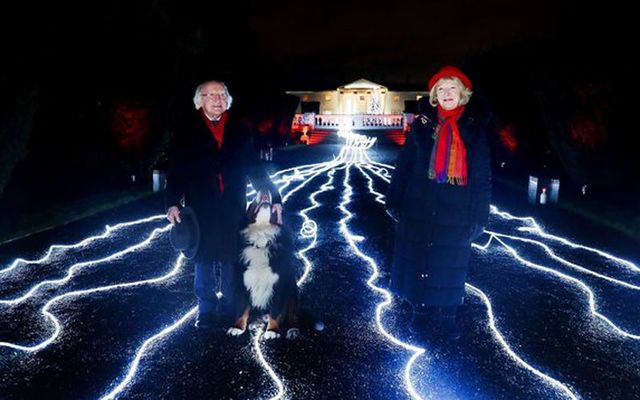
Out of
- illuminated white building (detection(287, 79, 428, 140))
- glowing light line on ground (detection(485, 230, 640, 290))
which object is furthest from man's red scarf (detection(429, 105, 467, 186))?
illuminated white building (detection(287, 79, 428, 140))

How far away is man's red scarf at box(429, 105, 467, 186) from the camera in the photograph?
327cm

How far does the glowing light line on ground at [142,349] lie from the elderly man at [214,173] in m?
0.67

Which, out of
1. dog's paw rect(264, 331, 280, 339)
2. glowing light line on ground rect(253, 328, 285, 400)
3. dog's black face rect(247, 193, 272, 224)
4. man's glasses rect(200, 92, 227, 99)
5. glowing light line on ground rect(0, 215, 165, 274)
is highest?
man's glasses rect(200, 92, 227, 99)

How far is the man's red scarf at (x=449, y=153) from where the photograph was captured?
327 cm

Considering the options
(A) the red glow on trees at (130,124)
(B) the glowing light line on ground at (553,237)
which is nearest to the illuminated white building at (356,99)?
(A) the red glow on trees at (130,124)

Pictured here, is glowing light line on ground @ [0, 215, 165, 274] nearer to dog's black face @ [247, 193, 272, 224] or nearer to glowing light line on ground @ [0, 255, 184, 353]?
glowing light line on ground @ [0, 255, 184, 353]

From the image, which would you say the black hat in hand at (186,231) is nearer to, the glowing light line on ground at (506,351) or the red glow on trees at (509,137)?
the glowing light line on ground at (506,351)

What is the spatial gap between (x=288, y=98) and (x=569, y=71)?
915 inches

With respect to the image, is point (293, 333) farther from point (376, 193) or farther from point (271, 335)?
point (376, 193)

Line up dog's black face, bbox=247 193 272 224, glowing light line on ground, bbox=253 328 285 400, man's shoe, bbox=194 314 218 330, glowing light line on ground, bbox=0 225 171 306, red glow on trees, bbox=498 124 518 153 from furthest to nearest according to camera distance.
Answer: red glow on trees, bbox=498 124 518 153 < glowing light line on ground, bbox=0 225 171 306 < man's shoe, bbox=194 314 218 330 < dog's black face, bbox=247 193 272 224 < glowing light line on ground, bbox=253 328 285 400

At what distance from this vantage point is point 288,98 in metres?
31.4

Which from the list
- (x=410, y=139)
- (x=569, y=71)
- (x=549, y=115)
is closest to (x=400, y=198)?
(x=410, y=139)

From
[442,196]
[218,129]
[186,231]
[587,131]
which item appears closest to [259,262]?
[186,231]

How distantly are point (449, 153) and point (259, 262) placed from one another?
1.55 metres
